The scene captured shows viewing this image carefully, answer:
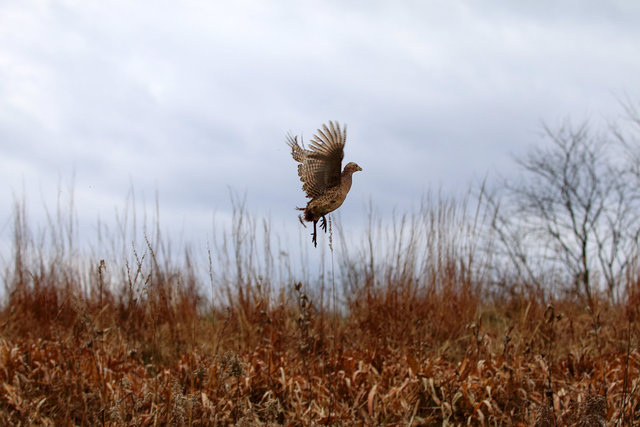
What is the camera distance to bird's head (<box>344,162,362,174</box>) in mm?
971

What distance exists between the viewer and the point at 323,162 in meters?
0.99

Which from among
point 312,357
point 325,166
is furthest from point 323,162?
point 312,357

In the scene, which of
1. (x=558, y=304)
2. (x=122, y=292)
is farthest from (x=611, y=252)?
(x=122, y=292)

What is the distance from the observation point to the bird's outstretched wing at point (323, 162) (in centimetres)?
98

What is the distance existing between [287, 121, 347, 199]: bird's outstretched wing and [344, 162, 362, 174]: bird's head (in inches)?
0.7

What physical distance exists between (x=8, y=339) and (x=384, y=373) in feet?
9.76

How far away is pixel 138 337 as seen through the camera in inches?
181

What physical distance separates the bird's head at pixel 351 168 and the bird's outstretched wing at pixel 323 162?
17 mm

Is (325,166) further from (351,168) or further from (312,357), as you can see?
(312,357)

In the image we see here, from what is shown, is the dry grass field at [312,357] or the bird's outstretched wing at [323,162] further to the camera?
the dry grass field at [312,357]

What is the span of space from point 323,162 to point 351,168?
5 cm

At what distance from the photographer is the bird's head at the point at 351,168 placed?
97 cm

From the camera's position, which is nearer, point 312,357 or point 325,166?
point 325,166

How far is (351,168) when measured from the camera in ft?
3.20
